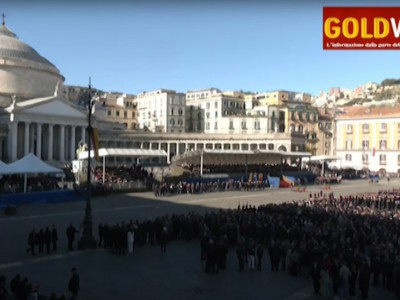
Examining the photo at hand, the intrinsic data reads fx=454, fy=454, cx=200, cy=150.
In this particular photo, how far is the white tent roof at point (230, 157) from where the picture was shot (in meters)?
50.2

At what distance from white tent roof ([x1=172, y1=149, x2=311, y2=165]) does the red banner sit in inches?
1378

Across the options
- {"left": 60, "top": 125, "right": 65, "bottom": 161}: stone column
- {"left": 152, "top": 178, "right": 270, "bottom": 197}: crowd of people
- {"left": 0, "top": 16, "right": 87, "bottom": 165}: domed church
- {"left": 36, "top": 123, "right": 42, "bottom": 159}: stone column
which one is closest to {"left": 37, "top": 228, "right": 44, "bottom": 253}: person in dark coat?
{"left": 152, "top": 178, "right": 270, "bottom": 197}: crowd of people

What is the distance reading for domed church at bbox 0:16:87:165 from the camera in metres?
57.6

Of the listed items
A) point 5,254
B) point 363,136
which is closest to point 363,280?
point 5,254

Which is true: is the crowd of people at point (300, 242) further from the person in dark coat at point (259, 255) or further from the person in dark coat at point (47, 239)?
the person in dark coat at point (47, 239)

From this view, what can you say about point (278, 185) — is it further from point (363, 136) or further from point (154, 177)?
point (363, 136)

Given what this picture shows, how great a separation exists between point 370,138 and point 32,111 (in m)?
53.8

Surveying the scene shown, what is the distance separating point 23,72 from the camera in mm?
65812

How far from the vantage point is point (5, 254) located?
54.3 feet

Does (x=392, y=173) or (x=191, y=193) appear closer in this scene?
(x=191, y=193)

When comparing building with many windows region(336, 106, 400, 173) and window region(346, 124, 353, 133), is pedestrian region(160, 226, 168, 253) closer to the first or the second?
building with many windows region(336, 106, 400, 173)

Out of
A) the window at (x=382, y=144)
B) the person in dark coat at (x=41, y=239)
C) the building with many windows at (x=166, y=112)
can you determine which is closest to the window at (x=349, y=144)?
the window at (x=382, y=144)

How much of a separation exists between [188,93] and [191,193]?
80.3 meters

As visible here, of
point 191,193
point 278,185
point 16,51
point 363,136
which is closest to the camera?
point 191,193
